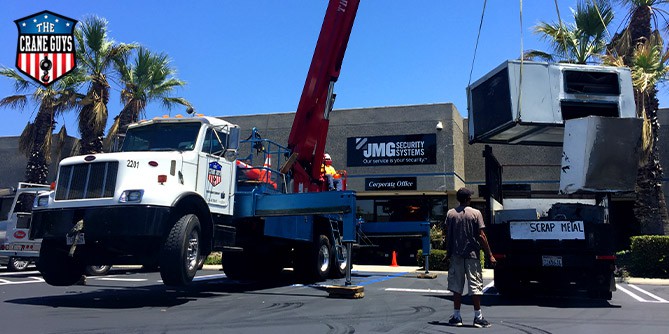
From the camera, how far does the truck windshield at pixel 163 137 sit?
9289 millimetres

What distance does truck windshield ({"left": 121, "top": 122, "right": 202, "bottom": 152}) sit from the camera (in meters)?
9.29

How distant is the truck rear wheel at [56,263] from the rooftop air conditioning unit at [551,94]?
7.45 metres

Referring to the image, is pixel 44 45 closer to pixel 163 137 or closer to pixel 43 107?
pixel 163 137

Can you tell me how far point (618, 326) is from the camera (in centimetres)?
661

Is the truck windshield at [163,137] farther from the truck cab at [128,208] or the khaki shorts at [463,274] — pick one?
the khaki shorts at [463,274]

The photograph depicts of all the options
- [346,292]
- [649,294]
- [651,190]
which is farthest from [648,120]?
[346,292]

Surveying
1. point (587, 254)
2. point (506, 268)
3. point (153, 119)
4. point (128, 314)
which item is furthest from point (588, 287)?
point (153, 119)

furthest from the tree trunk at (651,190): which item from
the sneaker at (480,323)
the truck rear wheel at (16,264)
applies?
the truck rear wheel at (16,264)

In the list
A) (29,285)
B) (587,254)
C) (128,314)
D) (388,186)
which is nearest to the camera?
(128,314)

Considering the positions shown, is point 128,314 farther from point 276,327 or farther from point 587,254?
point 587,254

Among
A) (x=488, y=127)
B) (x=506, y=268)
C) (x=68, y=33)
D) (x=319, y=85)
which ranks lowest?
(x=506, y=268)

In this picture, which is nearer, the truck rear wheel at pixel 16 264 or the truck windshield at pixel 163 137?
the truck windshield at pixel 163 137

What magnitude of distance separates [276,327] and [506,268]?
4486mm

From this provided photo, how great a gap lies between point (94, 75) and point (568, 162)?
16.4m
